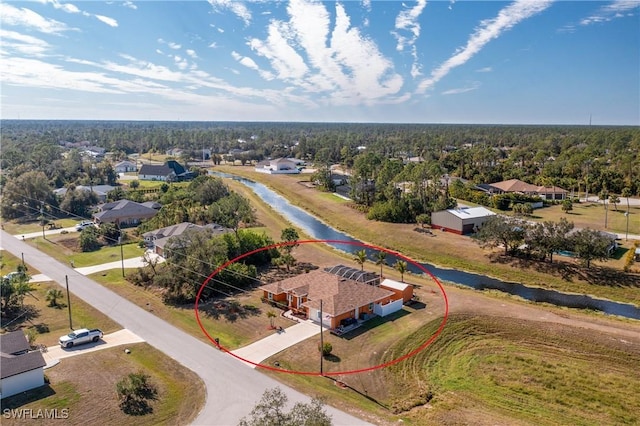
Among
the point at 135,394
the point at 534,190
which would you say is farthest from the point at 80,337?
the point at 534,190

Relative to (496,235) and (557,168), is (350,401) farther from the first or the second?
(557,168)

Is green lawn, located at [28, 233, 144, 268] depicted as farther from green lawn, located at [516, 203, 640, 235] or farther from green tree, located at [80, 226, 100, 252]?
green lawn, located at [516, 203, 640, 235]

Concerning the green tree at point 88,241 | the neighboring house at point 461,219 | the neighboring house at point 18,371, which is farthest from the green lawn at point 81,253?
the neighboring house at point 461,219

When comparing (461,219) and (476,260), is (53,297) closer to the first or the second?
(476,260)

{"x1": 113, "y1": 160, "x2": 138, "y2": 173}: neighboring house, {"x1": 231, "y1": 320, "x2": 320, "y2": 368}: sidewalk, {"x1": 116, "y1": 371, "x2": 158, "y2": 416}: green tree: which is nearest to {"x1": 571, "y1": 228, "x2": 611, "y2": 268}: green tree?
{"x1": 231, "y1": 320, "x2": 320, "y2": 368}: sidewalk

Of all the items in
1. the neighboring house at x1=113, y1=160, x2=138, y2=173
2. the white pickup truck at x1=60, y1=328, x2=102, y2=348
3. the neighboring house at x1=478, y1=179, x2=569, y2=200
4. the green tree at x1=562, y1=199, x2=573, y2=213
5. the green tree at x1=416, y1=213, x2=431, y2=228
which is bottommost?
the white pickup truck at x1=60, y1=328, x2=102, y2=348

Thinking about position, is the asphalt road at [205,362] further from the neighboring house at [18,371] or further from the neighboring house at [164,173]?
the neighboring house at [164,173]
